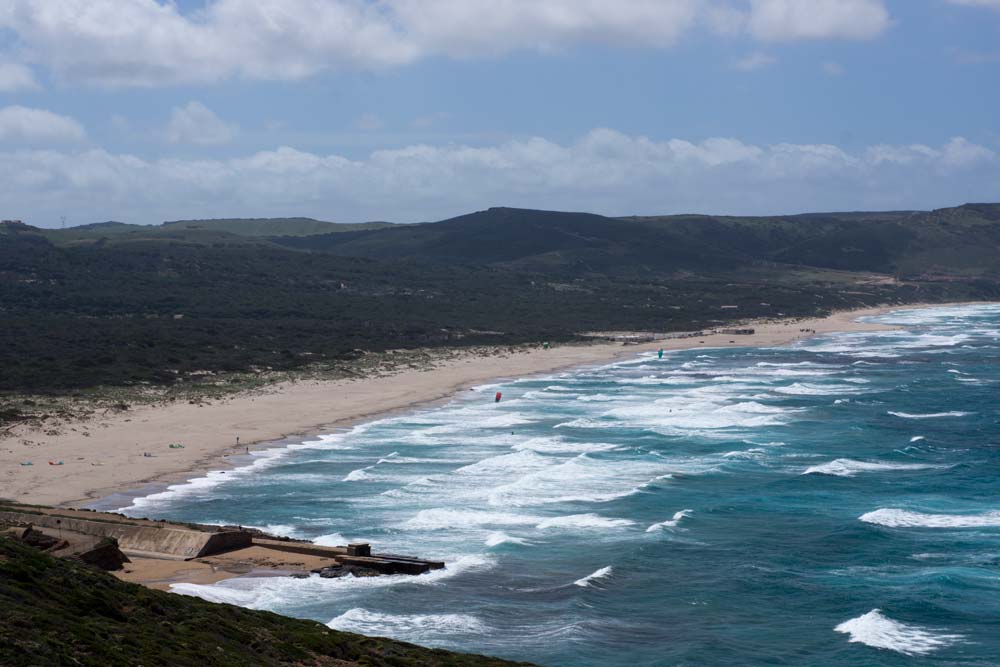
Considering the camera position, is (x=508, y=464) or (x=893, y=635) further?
(x=508, y=464)

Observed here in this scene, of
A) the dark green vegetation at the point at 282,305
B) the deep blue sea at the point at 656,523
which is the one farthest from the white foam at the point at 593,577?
the dark green vegetation at the point at 282,305

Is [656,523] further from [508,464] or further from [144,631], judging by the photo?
[144,631]

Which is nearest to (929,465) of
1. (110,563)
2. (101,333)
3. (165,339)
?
(110,563)

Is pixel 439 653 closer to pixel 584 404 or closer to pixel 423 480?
pixel 423 480

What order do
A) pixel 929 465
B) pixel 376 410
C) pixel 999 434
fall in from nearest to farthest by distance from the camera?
1. pixel 929 465
2. pixel 999 434
3. pixel 376 410

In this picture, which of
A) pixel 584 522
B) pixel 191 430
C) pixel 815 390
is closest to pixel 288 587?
pixel 584 522
